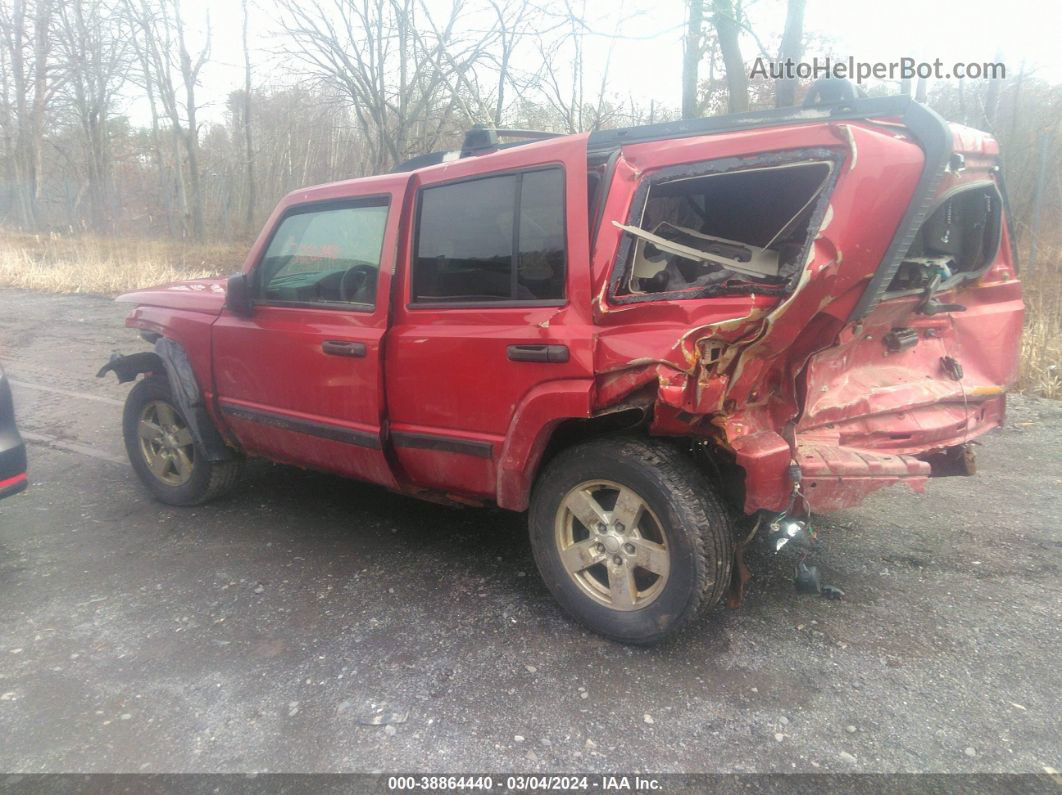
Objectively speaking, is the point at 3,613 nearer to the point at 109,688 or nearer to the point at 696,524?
the point at 109,688

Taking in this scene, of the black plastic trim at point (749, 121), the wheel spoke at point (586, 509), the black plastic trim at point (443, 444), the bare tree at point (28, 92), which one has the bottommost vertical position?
the wheel spoke at point (586, 509)

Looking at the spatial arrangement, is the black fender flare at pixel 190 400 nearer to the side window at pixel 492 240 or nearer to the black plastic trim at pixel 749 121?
the side window at pixel 492 240

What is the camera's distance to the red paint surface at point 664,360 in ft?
8.20

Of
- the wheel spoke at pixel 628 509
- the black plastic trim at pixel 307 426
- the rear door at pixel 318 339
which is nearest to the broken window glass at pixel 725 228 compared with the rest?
the wheel spoke at pixel 628 509

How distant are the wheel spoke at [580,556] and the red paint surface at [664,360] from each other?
0.28 m

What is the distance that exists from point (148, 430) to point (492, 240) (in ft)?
9.10

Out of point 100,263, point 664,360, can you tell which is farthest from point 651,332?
point 100,263

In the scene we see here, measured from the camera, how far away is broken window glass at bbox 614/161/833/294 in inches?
105

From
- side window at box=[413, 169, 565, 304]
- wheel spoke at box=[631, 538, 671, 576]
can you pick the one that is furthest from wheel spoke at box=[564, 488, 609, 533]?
side window at box=[413, 169, 565, 304]

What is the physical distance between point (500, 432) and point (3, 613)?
92.7 inches

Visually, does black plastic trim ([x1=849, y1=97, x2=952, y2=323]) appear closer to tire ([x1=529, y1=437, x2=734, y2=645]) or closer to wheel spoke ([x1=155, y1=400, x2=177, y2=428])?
tire ([x1=529, y1=437, x2=734, y2=645])

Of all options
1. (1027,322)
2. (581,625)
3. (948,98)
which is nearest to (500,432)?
(581,625)

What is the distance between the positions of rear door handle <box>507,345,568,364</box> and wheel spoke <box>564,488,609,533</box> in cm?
55

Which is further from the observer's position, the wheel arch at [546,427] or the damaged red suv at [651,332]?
the wheel arch at [546,427]
